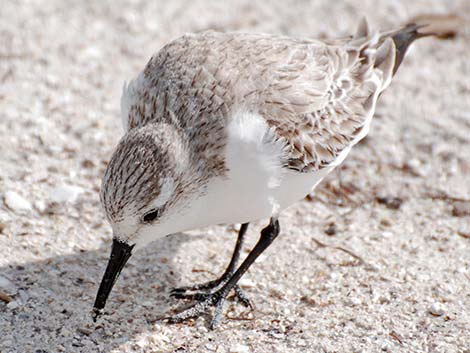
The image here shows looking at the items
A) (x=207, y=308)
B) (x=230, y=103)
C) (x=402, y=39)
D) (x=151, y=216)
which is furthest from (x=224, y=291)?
(x=402, y=39)

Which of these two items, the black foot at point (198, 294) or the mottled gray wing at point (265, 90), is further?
the black foot at point (198, 294)

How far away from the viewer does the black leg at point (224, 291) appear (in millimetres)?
5152

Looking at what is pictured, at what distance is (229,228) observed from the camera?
6.13 metres

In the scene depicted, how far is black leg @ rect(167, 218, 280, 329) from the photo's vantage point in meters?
5.15

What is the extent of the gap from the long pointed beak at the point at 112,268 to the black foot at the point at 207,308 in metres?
0.49

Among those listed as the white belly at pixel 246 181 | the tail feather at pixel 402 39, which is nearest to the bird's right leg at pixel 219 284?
the white belly at pixel 246 181

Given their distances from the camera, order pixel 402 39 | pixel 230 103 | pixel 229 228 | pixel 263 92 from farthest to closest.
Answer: pixel 402 39 < pixel 229 228 < pixel 263 92 < pixel 230 103

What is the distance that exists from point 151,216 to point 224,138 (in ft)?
1.97

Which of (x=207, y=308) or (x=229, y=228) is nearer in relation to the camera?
(x=207, y=308)

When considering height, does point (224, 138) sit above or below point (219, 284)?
above

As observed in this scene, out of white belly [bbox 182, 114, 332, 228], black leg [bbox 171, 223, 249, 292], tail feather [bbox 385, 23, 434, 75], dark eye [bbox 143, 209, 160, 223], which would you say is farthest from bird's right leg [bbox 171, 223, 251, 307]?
tail feather [bbox 385, 23, 434, 75]

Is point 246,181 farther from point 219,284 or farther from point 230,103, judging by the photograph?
point 219,284

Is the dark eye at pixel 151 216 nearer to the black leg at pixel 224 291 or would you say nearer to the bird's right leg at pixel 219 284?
the black leg at pixel 224 291

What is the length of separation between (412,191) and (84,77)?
305 cm
